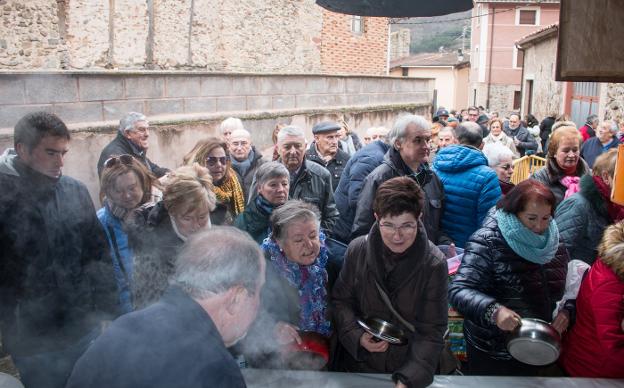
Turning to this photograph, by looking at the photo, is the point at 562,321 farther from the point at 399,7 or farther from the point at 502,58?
the point at 502,58

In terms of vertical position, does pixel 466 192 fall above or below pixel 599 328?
above

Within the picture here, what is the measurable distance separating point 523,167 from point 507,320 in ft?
16.8

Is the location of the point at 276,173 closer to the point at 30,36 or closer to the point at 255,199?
the point at 255,199

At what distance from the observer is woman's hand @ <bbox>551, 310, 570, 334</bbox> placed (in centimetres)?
257

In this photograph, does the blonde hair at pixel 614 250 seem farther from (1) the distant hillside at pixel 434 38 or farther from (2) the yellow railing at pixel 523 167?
(1) the distant hillside at pixel 434 38

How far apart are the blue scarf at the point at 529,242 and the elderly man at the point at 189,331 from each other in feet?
4.69

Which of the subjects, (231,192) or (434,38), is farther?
(434,38)

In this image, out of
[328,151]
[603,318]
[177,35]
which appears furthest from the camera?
[177,35]

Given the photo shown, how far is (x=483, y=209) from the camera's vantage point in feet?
11.7

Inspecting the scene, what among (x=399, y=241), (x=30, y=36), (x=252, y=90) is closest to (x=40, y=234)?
(x=399, y=241)

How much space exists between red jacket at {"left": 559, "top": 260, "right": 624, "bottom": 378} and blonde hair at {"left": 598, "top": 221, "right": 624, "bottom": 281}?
3cm

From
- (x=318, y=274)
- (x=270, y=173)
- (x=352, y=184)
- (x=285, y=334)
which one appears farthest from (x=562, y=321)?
(x=270, y=173)

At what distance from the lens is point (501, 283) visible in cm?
260

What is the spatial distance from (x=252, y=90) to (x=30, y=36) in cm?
381
